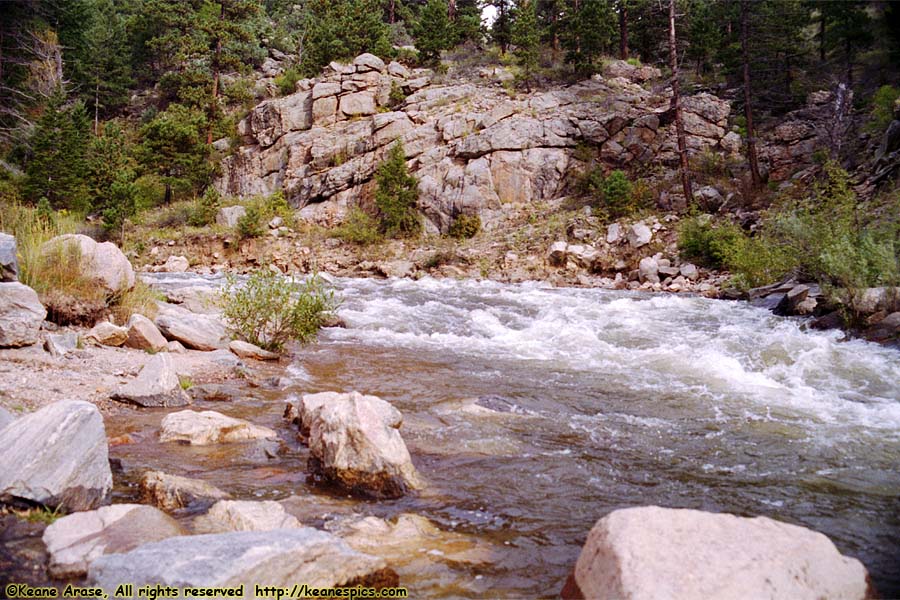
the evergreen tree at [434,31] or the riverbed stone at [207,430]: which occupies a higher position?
the evergreen tree at [434,31]

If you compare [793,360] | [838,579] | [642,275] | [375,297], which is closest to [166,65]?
[375,297]

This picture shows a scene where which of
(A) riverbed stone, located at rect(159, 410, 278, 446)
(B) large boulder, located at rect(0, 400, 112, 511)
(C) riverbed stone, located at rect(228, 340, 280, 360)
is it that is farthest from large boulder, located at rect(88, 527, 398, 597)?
(C) riverbed stone, located at rect(228, 340, 280, 360)

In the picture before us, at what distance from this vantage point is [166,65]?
156 feet

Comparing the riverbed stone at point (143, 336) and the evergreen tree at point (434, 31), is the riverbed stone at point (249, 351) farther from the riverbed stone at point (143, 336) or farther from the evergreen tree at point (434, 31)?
the evergreen tree at point (434, 31)

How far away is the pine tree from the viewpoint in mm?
27391

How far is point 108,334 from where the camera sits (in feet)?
25.7

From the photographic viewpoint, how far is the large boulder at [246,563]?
8.21 feet

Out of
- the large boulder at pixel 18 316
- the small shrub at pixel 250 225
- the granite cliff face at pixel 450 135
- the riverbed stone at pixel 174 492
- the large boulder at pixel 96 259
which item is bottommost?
the riverbed stone at pixel 174 492

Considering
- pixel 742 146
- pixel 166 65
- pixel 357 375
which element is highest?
pixel 166 65

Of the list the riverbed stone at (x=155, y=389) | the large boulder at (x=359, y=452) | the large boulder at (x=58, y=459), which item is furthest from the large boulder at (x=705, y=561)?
the riverbed stone at (x=155, y=389)

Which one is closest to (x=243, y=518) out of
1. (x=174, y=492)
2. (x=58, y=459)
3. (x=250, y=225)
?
(x=174, y=492)

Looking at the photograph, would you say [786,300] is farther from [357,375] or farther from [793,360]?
[357,375]

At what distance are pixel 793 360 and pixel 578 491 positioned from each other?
233 inches

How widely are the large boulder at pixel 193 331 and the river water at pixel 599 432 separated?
136 cm
